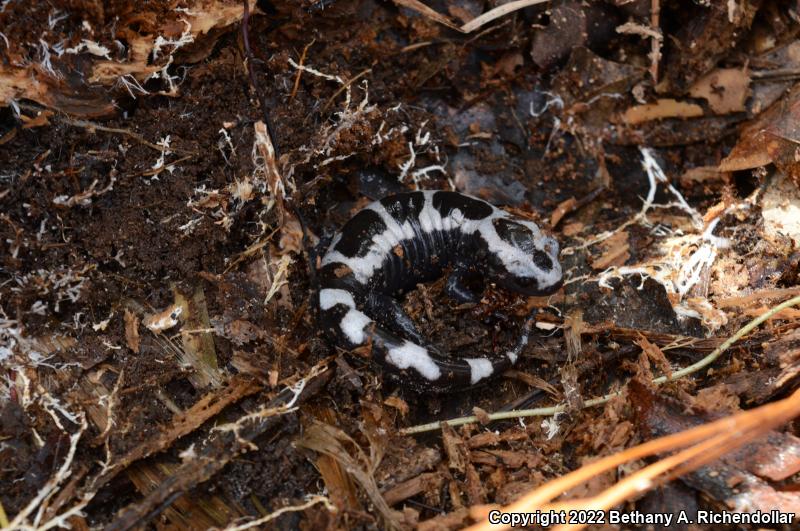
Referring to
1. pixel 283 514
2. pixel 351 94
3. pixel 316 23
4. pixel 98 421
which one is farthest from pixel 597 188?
pixel 98 421

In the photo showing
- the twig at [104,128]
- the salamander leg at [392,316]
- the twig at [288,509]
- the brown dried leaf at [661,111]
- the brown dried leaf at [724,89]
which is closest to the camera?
the twig at [288,509]

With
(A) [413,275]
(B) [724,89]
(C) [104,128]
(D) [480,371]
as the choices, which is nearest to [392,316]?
(A) [413,275]

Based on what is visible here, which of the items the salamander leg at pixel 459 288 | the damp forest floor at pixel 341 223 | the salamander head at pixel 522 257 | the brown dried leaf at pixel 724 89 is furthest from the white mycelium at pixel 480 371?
the brown dried leaf at pixel 724 89

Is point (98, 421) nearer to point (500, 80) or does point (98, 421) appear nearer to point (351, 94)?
point (351, 94)

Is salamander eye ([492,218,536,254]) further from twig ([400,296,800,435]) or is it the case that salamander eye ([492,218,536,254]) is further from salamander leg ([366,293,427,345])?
twig ([400,296,800,435])

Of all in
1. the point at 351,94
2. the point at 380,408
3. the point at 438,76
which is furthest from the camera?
the point at 438,76

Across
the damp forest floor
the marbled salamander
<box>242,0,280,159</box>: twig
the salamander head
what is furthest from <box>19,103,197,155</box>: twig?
the salamander head

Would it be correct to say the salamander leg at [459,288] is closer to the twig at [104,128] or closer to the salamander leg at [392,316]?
the salamander leg at [392,316]
